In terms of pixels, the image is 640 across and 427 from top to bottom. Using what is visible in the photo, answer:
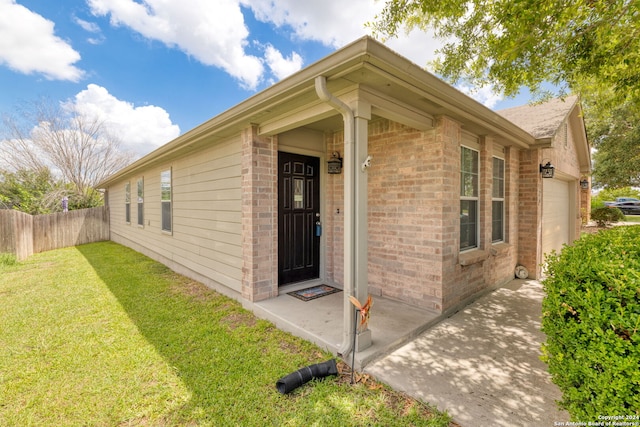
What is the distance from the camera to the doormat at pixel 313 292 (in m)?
4.34

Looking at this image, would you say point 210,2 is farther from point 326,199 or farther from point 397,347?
point 397,347

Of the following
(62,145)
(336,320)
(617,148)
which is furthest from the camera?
(62,145)

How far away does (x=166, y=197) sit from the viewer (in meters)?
7.07

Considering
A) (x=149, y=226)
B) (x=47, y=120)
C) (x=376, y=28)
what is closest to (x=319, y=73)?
(x=376, y=28)

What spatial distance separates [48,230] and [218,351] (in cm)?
1206

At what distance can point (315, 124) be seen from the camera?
14.7ft

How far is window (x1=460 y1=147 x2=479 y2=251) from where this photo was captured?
4352mm

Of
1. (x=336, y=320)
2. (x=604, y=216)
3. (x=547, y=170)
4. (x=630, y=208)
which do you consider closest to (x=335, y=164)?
(x=336, y=320)

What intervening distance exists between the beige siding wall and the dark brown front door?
0.68 metres

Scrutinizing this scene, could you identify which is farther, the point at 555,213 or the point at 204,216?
the point at 555,213

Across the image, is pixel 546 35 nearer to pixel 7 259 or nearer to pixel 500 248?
pixel 500 248

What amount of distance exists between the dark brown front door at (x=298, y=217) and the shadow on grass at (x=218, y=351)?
1.10m

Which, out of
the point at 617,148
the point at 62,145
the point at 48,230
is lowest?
the point at 48,230

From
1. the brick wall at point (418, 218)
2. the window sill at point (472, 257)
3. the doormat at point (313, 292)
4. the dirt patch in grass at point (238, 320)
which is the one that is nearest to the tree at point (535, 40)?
the brick wall at point (418, 218)
